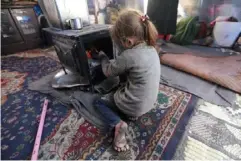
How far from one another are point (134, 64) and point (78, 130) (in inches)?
20.8

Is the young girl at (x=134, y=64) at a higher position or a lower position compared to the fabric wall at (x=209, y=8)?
lower

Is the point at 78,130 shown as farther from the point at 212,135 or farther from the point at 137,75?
the point at 212,135

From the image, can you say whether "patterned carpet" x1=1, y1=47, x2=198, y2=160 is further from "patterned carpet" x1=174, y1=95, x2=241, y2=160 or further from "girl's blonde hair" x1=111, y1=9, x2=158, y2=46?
"girl's blonde hair" x1=111, y1=9, x2=158, y2=46

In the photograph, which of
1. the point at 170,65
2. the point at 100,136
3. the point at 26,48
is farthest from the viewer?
the point at 26,48

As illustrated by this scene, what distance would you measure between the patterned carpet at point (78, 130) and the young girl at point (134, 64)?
11cm

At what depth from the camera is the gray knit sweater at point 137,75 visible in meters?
0.72

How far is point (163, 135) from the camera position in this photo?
83 cm

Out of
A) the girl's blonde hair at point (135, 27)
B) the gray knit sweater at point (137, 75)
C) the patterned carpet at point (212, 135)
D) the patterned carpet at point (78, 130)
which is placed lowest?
the patterned carpet at point (212, 135)

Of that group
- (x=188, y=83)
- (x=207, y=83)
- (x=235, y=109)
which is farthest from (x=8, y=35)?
(x=235, y=109)

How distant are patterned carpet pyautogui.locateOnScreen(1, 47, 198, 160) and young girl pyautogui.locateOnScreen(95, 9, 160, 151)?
11 centimetres

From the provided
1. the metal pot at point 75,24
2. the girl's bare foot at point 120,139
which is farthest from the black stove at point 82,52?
the girl's bare foot at point 120,139

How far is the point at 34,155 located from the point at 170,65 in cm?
136

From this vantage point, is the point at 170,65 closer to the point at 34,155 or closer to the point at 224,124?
the point at 224,124

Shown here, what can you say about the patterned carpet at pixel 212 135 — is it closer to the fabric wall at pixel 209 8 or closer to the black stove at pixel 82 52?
the black stove at pixel 82 52
